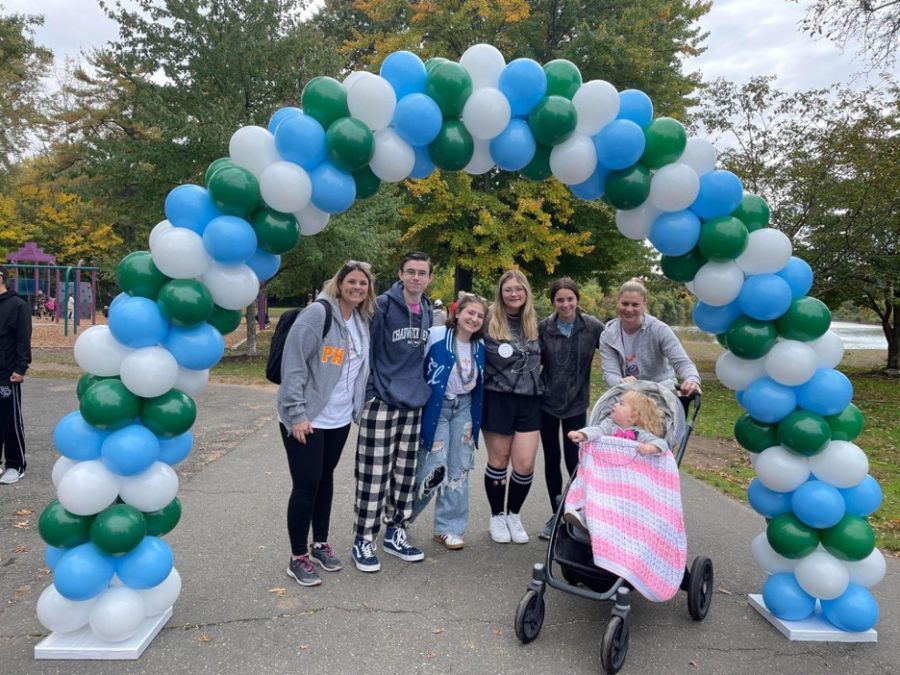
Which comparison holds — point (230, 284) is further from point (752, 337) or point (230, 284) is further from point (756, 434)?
point (756, 434)

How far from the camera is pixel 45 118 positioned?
89.0 ft

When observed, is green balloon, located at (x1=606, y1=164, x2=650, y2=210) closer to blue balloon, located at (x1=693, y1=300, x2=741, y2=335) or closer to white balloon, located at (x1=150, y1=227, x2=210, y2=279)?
blue balloon, located at (x1=693, y1=300, x2=741, y2=335)

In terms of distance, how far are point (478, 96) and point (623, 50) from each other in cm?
1379

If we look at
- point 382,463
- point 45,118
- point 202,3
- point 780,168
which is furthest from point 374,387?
point 45,118

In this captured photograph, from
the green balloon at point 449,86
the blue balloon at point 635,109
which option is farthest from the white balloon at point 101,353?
the blue balloon at point 635,109

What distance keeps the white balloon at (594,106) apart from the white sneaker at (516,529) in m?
2.82


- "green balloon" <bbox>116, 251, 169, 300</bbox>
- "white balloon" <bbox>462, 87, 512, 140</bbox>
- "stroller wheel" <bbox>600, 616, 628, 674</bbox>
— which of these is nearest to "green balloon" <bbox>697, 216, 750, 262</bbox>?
"white balloon" <bbox>462, 87, 512, 140</bbox>

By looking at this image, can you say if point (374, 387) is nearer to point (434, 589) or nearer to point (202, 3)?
point (434, 589)

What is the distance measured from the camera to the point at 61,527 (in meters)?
3.01

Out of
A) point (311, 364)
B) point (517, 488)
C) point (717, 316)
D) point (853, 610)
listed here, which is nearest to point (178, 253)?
point (311, 364)

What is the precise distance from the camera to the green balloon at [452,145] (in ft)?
11.3

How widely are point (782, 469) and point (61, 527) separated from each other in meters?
3.86

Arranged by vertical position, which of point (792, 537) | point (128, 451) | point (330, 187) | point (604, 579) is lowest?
point (604, 579)

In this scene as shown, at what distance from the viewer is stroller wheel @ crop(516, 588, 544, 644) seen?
3148 millimetres
